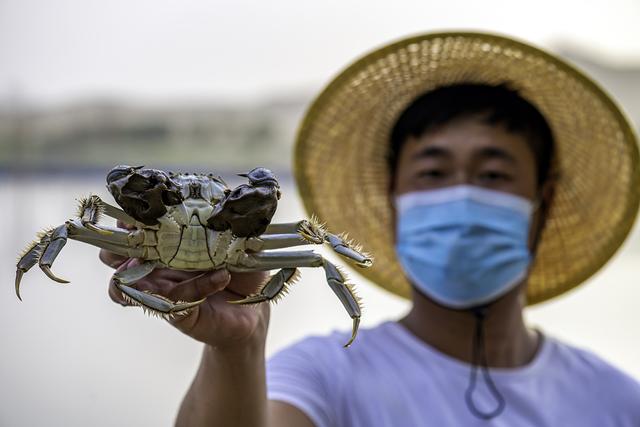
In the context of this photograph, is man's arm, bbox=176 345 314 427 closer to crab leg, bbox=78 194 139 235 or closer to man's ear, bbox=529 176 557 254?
crab leg, bbox=78 194 139 235

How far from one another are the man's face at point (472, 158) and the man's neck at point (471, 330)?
31 centimetres

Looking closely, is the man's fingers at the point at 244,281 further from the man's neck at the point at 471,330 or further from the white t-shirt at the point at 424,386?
the man's neck at the point at 471,330

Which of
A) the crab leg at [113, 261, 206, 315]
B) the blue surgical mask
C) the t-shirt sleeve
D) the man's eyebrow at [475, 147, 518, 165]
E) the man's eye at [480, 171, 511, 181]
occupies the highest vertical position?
the crab leg at [113, 261, 206, 315]

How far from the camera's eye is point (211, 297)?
1400mm

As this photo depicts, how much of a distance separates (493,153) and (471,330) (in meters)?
0.50

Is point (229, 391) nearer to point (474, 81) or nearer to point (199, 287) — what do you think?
point (199, 287)

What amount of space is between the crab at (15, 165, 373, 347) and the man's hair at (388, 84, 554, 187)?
0.89 m

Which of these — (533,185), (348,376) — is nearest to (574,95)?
(533,185)

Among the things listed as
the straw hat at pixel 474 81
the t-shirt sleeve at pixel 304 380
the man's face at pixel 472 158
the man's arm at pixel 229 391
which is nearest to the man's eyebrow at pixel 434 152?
the man's face at pixel 472 158

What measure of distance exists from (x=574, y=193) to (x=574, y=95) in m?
0.35

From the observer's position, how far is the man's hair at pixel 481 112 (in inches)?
85.4

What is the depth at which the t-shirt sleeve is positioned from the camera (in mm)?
1774

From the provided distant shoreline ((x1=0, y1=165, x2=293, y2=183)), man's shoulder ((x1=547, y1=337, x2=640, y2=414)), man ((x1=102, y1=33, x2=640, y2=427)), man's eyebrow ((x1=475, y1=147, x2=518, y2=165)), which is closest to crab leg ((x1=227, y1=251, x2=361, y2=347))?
man ((x1=102, y1=33, x2=640, y2=427))

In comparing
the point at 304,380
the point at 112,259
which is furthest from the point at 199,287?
the point at 304,380
